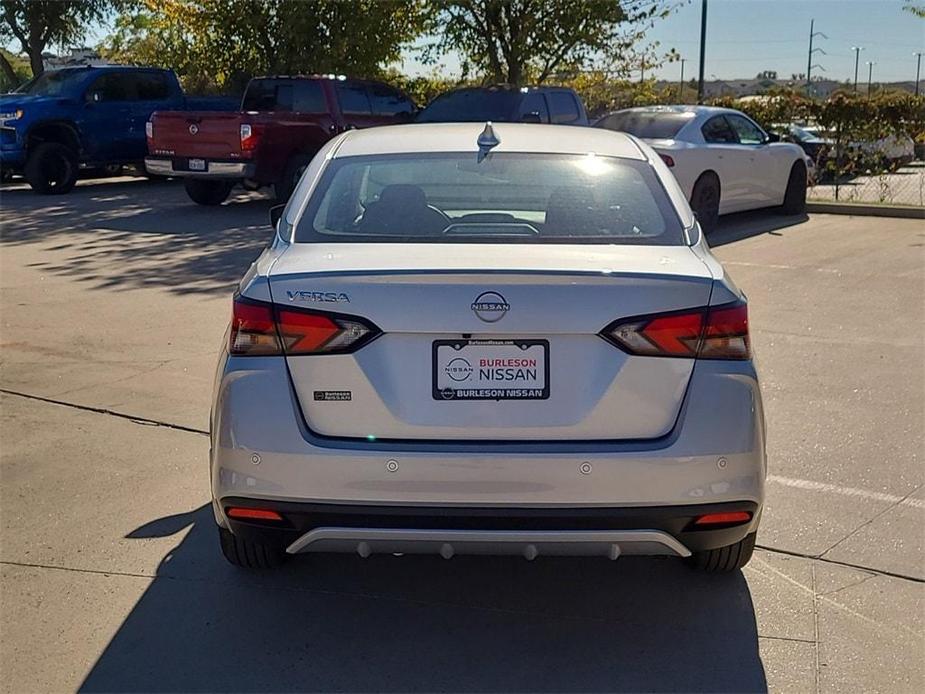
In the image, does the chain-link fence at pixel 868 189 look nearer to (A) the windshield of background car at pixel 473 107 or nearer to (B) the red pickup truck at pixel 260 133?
(A) the windshield of background car at pixel 473 107

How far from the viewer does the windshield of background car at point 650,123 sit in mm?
13992

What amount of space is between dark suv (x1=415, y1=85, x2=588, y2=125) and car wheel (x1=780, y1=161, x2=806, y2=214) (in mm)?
3000

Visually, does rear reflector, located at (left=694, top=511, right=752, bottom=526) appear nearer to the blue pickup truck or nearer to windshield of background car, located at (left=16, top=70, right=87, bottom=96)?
the blue pickup truck

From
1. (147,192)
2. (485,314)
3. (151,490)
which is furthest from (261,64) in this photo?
(485,314)

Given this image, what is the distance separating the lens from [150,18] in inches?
1192

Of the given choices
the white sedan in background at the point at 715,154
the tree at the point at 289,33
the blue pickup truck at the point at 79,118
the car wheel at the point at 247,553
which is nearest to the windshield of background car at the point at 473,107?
the white sedan in background at the point at 715,154

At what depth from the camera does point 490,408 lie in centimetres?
352

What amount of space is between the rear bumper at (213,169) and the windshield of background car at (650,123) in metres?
4.88

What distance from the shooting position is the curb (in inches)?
632

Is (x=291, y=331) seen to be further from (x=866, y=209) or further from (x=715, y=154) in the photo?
(x=866, y=209)

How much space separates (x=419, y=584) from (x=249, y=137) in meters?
12.3

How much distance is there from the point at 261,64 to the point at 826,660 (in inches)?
909

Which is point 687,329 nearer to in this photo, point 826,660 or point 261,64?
point 826,660

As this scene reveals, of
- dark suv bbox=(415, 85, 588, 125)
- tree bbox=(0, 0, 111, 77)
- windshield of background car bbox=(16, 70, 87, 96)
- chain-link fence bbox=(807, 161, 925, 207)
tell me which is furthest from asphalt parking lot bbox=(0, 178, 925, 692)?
tree bbox=(0, 0, 111, 77)
